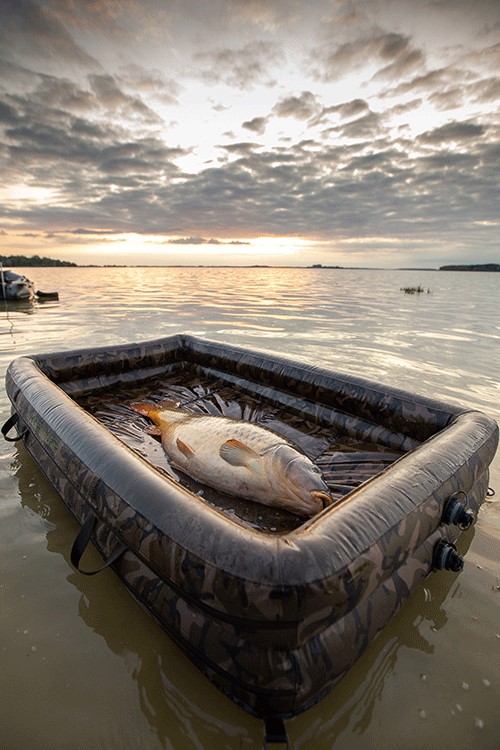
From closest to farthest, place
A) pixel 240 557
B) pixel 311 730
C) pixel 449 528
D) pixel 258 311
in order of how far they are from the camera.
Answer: pixel 240 557 → pixel 311 730 → pixel 449 528 → pixel 258 311

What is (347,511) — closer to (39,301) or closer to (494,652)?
(494,652)

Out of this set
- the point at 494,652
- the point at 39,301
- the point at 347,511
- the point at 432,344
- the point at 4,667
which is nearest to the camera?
the point at 347,511

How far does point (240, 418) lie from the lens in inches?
160

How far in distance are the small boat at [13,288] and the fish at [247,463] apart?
18388mm

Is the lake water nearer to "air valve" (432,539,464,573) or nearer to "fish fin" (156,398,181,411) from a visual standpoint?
"air valve" (432,539,464,573)

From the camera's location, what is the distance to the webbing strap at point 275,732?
145 cm

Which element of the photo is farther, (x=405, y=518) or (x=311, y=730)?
(x=405, y=518)

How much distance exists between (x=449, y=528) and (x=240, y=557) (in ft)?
5.20

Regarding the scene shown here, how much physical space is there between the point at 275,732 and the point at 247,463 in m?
1.37

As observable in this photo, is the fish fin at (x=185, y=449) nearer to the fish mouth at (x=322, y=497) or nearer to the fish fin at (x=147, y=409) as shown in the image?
the fish fin at (x=147, y=409)

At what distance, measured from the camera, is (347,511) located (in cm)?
172

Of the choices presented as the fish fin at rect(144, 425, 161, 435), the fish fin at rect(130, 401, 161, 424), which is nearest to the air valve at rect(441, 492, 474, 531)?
the fish fin at rect(144, 425, 161, 435)

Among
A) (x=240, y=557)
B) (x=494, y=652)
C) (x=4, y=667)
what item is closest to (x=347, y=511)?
(x=240, y=557)

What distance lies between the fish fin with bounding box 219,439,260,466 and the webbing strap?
4.34 feet
